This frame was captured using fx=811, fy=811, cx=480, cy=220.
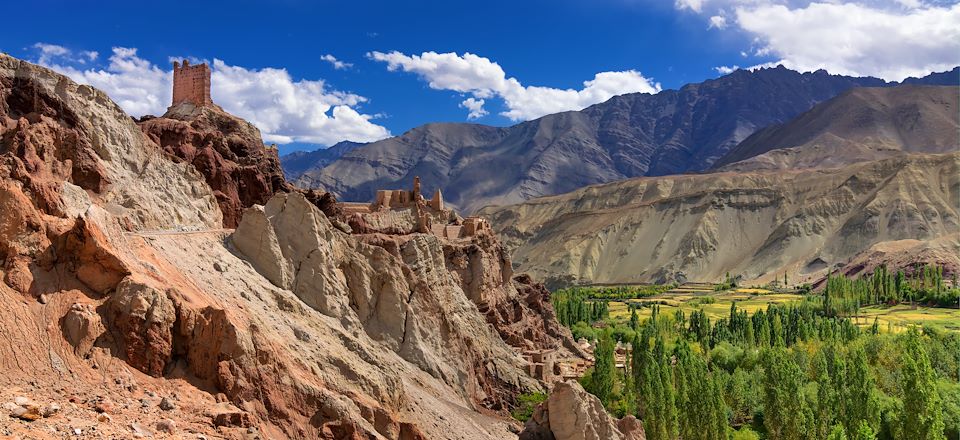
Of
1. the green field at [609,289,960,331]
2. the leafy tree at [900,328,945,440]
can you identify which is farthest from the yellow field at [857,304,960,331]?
the leafy tree at [900,328,945,440]

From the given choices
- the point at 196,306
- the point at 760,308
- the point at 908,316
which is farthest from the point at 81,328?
the point at 760,308

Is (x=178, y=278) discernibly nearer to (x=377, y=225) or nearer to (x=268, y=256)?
(x=268, y=256)

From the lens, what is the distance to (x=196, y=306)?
26.7 meters

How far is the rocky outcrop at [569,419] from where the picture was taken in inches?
1329

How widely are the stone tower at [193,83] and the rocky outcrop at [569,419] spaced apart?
140 feet

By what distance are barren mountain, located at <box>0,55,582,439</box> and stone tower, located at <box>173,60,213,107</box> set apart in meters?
3.09

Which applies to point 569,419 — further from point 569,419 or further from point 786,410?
point 786,410

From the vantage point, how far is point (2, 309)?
22109 millimetres

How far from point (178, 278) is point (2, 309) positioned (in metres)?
8.39

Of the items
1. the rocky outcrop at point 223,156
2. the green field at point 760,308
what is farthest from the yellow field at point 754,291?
the rocky outcrop at point 223,156

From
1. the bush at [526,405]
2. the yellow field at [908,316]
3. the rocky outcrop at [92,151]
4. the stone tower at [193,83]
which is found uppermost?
the stone tower at [193,83]

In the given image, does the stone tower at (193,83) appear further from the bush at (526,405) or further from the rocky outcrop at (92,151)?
the bush at (526,405)

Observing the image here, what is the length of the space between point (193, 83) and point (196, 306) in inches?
1718

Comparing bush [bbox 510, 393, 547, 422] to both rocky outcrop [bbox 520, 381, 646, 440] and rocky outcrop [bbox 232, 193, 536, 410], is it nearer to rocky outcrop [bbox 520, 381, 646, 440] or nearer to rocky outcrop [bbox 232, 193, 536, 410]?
rocky outcrop [bbox 232, 193, 536, 410]
